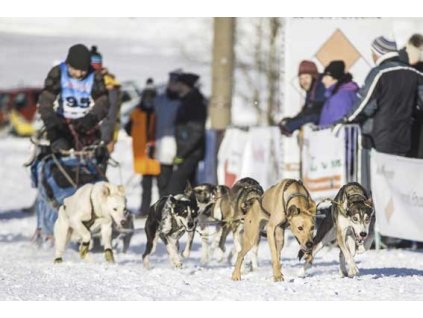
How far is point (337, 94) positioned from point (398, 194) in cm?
142

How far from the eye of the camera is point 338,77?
12.0m

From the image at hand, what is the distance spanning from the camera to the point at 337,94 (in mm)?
11875

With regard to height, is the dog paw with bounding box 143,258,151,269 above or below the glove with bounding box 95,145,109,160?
below

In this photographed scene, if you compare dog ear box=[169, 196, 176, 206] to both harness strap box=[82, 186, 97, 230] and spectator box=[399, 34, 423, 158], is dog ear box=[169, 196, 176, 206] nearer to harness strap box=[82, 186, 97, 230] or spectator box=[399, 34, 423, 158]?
harness strap box=[82, 186, 97, 230]

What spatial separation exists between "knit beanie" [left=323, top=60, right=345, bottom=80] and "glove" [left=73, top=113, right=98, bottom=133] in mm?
2450

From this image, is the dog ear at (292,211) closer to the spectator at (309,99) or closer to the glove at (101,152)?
the glove at (101,152)

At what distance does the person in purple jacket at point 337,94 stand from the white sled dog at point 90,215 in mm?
2800

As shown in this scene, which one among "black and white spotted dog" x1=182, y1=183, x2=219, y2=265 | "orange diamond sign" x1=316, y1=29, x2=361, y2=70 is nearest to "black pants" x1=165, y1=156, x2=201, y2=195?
"orange diamond sign" x1=316, y1=29, x2=361, y2=70

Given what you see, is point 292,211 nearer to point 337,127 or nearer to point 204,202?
point 204,202

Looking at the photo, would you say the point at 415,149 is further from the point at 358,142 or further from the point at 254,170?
the point at 254,170

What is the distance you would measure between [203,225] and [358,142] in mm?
2072

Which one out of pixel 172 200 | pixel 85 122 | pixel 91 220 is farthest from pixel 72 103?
pixel 172 200

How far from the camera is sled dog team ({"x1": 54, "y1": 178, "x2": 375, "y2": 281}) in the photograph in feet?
27.3

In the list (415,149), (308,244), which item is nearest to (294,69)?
(415,149)
